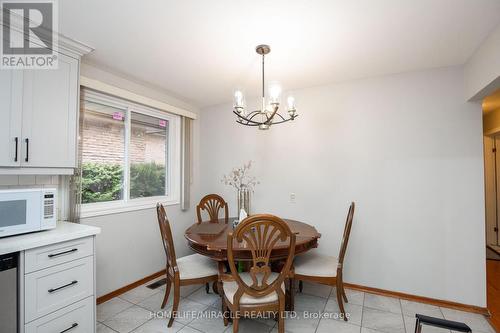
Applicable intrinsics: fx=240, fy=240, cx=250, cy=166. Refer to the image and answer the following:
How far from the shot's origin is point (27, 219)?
175cm

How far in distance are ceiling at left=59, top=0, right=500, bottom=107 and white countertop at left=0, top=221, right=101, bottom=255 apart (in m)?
1.59

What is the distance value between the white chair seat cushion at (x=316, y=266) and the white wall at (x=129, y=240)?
6.13 feet

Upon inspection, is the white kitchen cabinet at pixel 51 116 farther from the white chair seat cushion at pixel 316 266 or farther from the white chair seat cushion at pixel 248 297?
the white chair seat cushion at pixel 316 266

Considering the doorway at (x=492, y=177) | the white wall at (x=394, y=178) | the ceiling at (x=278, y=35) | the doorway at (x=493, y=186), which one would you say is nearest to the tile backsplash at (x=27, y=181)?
the ceiling at (x=278, y=35)

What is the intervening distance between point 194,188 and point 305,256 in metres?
2.09

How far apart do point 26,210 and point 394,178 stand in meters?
3.39

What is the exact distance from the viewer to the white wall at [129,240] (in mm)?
2564

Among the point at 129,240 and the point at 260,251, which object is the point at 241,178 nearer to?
the point at 129,240

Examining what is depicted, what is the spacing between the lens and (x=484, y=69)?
6.66 ft

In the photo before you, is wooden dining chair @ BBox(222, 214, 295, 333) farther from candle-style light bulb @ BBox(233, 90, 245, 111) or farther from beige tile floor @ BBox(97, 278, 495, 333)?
candle-style light bulb @ BBox(233, 90, 245, 111)

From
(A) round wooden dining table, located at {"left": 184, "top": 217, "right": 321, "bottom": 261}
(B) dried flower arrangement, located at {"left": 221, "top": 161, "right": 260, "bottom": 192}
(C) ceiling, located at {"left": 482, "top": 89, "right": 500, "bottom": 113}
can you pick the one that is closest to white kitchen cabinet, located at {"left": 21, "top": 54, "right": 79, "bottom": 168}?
(A) round wooden dining table, located at {"left": 184, "top": 217, "right": 321, "bottom": 261}

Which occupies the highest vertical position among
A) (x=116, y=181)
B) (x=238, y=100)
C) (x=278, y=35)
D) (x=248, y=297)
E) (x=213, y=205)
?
(x=278, y=35)

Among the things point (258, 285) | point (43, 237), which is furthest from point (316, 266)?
point (43, 237)

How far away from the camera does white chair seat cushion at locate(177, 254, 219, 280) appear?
2.21m
